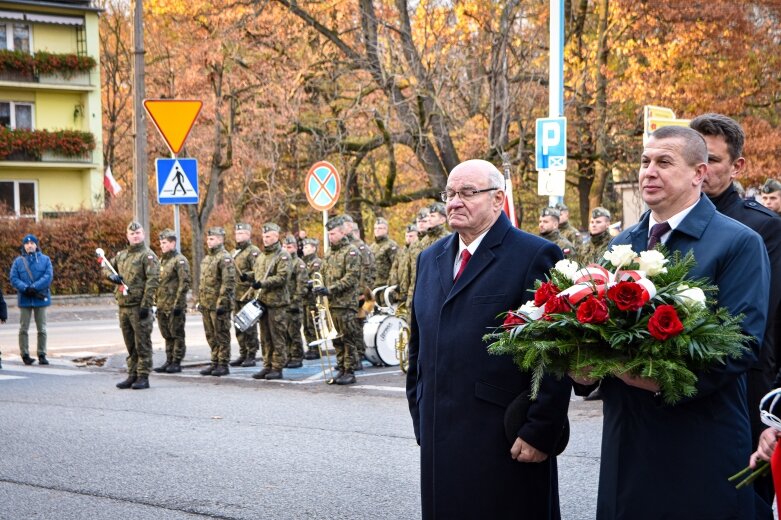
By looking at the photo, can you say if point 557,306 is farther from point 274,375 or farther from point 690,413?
point 274,375

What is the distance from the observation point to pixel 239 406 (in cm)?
1228

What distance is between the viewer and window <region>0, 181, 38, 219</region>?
153 ft

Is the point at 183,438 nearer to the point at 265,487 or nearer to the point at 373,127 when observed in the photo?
the point at 265,487

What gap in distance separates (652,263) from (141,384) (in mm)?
11329

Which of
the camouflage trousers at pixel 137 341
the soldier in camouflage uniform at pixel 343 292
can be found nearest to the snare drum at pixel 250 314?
the soldier in camouflage uniform at pixel 343 292

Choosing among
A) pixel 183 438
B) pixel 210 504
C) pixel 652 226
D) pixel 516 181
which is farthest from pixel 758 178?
pixel 652 226

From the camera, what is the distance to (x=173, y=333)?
17109 millimetres

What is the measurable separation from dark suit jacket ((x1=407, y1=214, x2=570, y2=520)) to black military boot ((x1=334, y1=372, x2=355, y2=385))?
9.74 meters

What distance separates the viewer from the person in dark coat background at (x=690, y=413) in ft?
12.3

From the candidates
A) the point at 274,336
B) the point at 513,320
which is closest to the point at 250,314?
the point at 274,336

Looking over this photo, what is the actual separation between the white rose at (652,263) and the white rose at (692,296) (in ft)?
0.45

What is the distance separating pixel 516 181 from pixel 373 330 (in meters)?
12.2

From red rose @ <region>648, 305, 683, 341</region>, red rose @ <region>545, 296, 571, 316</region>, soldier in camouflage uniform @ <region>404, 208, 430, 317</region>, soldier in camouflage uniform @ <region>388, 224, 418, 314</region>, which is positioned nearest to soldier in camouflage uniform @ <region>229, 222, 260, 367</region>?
soldier in camouflage uniform @ <region>388, 224, 418, 314</region>

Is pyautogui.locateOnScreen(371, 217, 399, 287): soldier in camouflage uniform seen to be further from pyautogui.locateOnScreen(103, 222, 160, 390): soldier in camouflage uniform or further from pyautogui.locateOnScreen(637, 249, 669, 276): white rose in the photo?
pyautogui.locateOnScreen(637, 249, 669, 276): white rose
